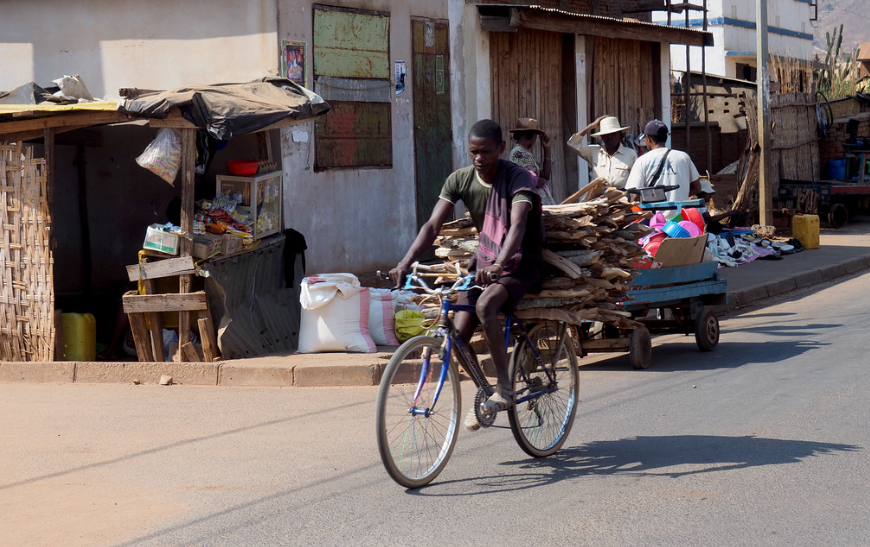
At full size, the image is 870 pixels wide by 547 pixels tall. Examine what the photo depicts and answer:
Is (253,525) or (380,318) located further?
(380,318)

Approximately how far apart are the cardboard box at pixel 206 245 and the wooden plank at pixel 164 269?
3.4 inches

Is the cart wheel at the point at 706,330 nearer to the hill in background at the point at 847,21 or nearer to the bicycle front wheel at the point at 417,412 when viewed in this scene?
the bicycle front wheel at the point at 417,412

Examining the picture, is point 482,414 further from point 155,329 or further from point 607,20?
point 607,20

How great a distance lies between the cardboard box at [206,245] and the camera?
882 cm

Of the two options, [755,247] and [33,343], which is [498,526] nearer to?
[33,343]

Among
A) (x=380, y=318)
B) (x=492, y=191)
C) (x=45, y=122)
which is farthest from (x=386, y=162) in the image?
(x=492, y=191)

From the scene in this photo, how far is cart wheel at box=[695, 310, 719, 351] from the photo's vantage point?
931cm

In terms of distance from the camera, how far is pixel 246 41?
1094 centimetres

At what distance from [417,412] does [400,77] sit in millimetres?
7461

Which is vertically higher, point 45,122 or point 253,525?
point 45,122

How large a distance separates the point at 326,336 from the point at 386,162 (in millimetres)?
3397

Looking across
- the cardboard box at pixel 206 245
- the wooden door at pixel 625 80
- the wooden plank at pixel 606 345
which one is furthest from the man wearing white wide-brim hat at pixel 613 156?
the wooden door at pixel 625 80

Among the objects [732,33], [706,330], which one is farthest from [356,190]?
[732,33]

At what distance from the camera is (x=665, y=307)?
9.21 meters
